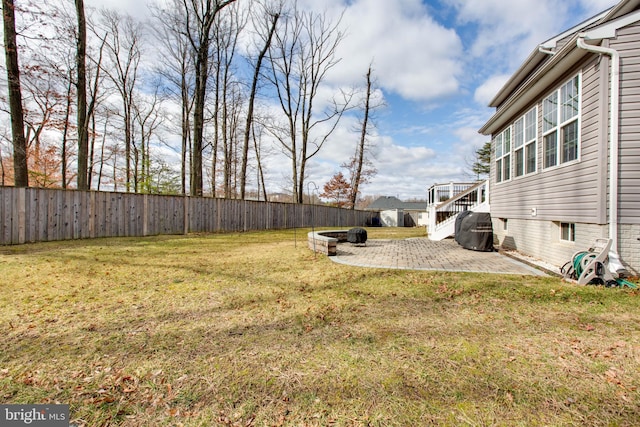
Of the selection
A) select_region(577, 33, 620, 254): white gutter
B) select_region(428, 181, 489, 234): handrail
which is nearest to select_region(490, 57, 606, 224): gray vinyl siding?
select_region(577, 33, 620, 254): white gutter

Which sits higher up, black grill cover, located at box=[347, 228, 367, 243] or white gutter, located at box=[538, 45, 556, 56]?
white gutter, located at box=[538, 45, 556, 56]

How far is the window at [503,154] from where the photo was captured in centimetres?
903

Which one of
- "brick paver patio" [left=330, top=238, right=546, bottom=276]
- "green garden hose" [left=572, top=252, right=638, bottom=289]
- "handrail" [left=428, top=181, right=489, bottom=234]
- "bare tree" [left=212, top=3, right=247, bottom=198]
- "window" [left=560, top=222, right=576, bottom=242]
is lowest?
"brick paver patio" [left=330, top=238, right=546, bottom=276]

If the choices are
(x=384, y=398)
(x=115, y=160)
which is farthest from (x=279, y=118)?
(x=384, y=398)

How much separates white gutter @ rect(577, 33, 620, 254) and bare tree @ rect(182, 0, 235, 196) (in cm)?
1351

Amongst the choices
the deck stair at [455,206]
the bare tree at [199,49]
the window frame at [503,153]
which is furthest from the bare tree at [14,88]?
the window frame at [503,153]

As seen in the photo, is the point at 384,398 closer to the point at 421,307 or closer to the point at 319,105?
the point at 421,307

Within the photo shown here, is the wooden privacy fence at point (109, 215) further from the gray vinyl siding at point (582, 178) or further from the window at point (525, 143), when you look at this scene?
the gray vinyl siding at point (582, 178)

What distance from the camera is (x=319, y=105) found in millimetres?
22234

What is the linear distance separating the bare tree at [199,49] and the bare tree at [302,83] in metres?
6.33

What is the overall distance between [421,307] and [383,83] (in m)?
24.4

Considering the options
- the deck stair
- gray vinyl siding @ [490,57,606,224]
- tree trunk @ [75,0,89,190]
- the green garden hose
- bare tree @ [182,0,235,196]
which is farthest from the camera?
bare tree @ [182,0,235,196]

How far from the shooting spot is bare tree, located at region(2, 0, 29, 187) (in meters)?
8.17

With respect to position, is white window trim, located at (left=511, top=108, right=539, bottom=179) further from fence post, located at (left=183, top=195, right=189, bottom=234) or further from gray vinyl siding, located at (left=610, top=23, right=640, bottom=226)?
fence post, located at (left=183, top=195, right=189, bottom=234)
